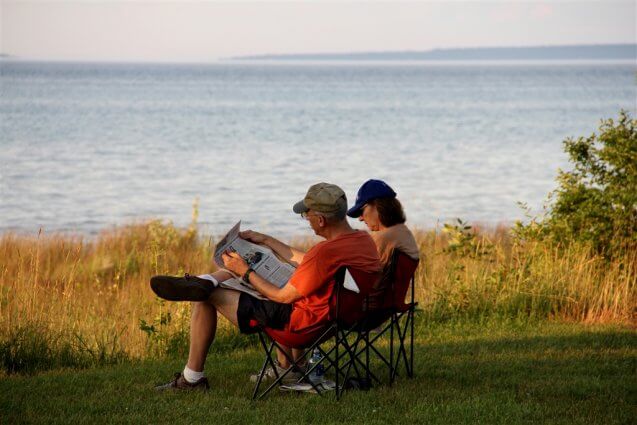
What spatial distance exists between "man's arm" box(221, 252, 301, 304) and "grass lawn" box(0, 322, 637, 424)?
1.94 ft

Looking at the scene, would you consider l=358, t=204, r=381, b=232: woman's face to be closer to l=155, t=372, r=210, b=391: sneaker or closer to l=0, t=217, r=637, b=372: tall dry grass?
l=155, t=372, r=210, b=391: sneaker

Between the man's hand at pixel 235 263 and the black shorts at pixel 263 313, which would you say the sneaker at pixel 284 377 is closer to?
the black shorts at pixel 263 313

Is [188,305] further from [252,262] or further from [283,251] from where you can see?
[252,262]

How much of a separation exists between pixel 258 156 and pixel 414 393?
87.5 feet

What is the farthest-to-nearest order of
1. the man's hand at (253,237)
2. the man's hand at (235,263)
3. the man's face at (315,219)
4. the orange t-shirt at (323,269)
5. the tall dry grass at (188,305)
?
the tall dry grass at (188,305), the man's hand at (253,237), the man's hand at (235,263), the man's face at (315,219), the orange t-shirt at (323,269)

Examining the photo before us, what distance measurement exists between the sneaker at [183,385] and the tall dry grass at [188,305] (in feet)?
3.87

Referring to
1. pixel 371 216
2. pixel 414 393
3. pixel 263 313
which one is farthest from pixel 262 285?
pixel 414 393

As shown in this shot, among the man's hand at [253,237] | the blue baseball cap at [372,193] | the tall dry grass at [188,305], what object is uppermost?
the blue baseball cap at [372,193]

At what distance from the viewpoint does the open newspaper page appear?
532 centimetres

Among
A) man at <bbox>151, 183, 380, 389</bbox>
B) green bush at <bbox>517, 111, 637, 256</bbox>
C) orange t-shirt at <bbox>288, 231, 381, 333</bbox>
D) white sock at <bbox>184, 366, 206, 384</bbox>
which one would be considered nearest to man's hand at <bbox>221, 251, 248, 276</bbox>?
man at <bbox>151, 183, 380, 389</bbox>

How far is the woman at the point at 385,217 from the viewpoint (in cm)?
548

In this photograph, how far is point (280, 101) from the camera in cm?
6719

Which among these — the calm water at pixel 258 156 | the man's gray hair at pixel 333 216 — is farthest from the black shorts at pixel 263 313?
the calm water at pixel 258 156

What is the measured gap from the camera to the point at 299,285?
5121mm
